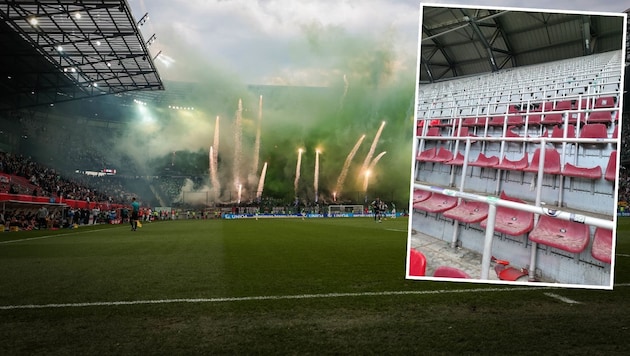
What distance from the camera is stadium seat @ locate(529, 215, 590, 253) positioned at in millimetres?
3879

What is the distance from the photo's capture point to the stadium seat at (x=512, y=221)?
13.2 feet

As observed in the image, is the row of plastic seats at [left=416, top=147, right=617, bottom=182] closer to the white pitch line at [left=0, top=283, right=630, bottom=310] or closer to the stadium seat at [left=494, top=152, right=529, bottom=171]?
the stadium seat at [left=494, top=152, right=529, bottom=171]

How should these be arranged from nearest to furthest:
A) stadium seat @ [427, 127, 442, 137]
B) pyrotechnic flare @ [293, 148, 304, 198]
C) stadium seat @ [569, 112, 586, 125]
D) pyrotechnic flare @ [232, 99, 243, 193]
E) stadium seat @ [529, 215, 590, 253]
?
stadium seat @ [529, 215, 590, 253] < stadium seat @ [569, 112, 586, 125] < stadium seat @ [427, 127, 442, 137] < pyrotechnic flare @ [232, 99, 243, 193] < pyrotechnic flare @ [293, 148, 304, 198]

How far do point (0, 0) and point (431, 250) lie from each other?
63.8 feet

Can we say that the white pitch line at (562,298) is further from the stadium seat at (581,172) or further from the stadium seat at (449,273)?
the stadium seat at (581,172)

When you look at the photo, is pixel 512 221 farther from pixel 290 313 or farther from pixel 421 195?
pixel 290 313

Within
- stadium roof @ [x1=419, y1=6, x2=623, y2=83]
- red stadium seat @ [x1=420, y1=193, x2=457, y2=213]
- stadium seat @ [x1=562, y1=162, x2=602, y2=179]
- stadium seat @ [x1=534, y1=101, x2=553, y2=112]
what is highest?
stadium roof @ [x1=419, y1=6, x2=623, y2=83]

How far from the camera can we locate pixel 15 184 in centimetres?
2212

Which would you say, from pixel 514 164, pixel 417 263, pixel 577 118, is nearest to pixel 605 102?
pixel 577 118

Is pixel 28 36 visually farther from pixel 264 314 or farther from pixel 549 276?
pixel 549 276

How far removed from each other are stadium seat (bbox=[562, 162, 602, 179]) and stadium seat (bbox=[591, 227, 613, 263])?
0.47m

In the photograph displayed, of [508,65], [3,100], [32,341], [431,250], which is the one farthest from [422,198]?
[3,100]

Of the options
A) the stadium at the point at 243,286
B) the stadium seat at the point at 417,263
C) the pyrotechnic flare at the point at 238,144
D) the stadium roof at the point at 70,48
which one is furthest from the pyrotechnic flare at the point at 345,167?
the stadium seat at the point at 417,263

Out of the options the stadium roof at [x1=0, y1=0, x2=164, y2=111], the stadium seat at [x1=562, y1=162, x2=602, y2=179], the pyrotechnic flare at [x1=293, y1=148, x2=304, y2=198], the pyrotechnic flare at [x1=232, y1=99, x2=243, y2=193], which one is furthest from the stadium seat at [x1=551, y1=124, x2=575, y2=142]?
the pyrotechnic flare at [x1=293, y1=148, x2=304, y2=198]
